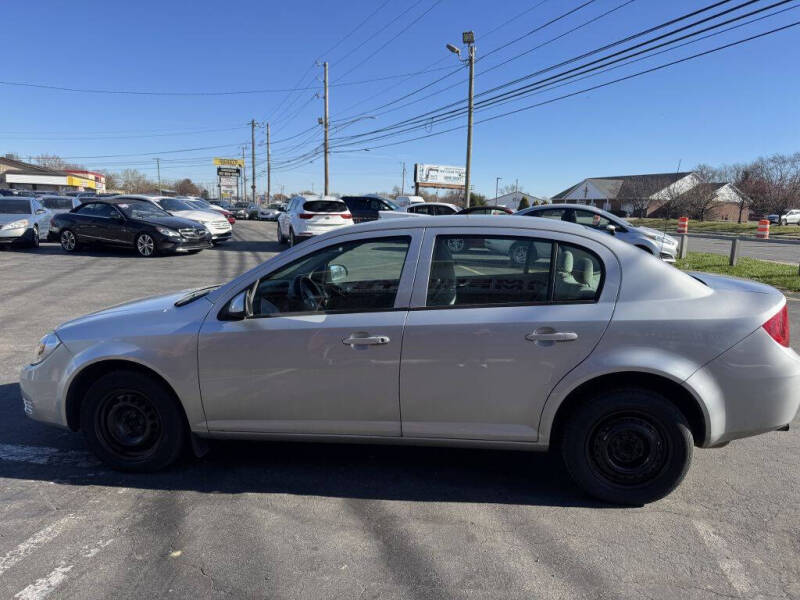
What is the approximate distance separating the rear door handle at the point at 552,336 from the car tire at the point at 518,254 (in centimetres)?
45

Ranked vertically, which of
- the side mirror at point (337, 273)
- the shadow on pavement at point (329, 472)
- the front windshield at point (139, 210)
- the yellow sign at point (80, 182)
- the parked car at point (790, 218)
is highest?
the yellow sign at point (80, 182)

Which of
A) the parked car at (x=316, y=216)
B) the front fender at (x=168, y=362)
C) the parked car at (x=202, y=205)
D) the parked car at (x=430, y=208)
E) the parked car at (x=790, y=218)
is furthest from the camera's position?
the parked car at (x=790, y=218)

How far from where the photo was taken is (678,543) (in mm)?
2854

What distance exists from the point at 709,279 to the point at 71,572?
13.5 feet

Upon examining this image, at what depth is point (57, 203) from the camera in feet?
72.8

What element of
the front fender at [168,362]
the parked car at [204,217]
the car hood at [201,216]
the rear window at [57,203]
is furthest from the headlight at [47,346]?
the rear window at [57,203]

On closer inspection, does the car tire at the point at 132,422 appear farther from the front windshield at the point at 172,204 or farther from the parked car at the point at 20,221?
the front windshield at the point at 172,204

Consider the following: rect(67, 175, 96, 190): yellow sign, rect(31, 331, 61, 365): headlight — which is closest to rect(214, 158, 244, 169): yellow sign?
rect(67, 175, 96, 190): yellow sign

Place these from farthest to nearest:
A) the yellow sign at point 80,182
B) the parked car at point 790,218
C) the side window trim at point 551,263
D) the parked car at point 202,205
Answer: the yellow sign at point 80,182, the parked car at point 790,218, the parked car at point 202,205, the side window trim at point 551,263

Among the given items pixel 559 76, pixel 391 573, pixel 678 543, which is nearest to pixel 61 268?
pixel 391 573

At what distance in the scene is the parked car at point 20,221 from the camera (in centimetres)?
1606

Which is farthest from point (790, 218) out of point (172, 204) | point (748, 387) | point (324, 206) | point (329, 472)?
point (329, 472)

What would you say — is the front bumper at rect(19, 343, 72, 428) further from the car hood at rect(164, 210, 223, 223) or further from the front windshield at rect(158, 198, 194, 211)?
the front windshield at rect(158, 198, 194, 211)

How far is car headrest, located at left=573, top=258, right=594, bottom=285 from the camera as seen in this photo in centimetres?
317
